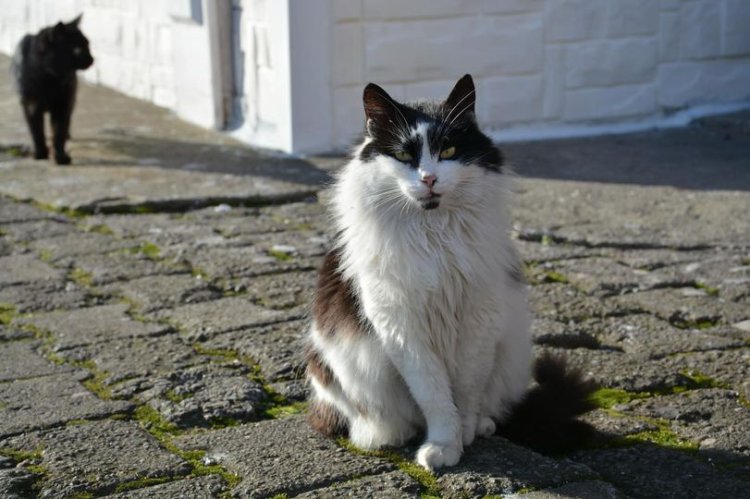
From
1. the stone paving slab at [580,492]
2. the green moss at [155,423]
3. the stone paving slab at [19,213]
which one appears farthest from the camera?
the stone paving slab at [19,213]

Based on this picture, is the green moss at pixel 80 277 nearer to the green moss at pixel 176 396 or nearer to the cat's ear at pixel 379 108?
the green moss at pixel 176 396

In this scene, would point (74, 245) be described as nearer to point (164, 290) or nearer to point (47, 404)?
point (164, 290)

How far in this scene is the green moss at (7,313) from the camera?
4.52m

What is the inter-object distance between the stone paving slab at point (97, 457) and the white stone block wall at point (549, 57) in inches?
175

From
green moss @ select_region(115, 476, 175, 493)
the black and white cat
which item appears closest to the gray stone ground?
green moss @ select_region(115, 476, 175, 493)

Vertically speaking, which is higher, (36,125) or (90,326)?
(36,125)

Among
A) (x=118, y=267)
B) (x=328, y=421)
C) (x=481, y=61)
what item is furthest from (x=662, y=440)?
(x=481, y=61)

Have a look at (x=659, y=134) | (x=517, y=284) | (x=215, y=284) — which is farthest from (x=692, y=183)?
(x=517, y=284)

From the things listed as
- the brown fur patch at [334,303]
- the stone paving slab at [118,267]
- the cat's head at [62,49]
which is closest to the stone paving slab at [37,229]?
the stone paving slab at [118,267]

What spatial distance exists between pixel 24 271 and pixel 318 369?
2.40 metres

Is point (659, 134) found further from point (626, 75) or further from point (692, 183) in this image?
point (692, 183)

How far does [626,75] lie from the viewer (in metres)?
8.20

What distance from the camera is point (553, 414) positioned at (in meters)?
3.29

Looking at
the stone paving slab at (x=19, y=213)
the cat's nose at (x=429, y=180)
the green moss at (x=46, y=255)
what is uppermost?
the cat's nose at (x=429, y=180)
